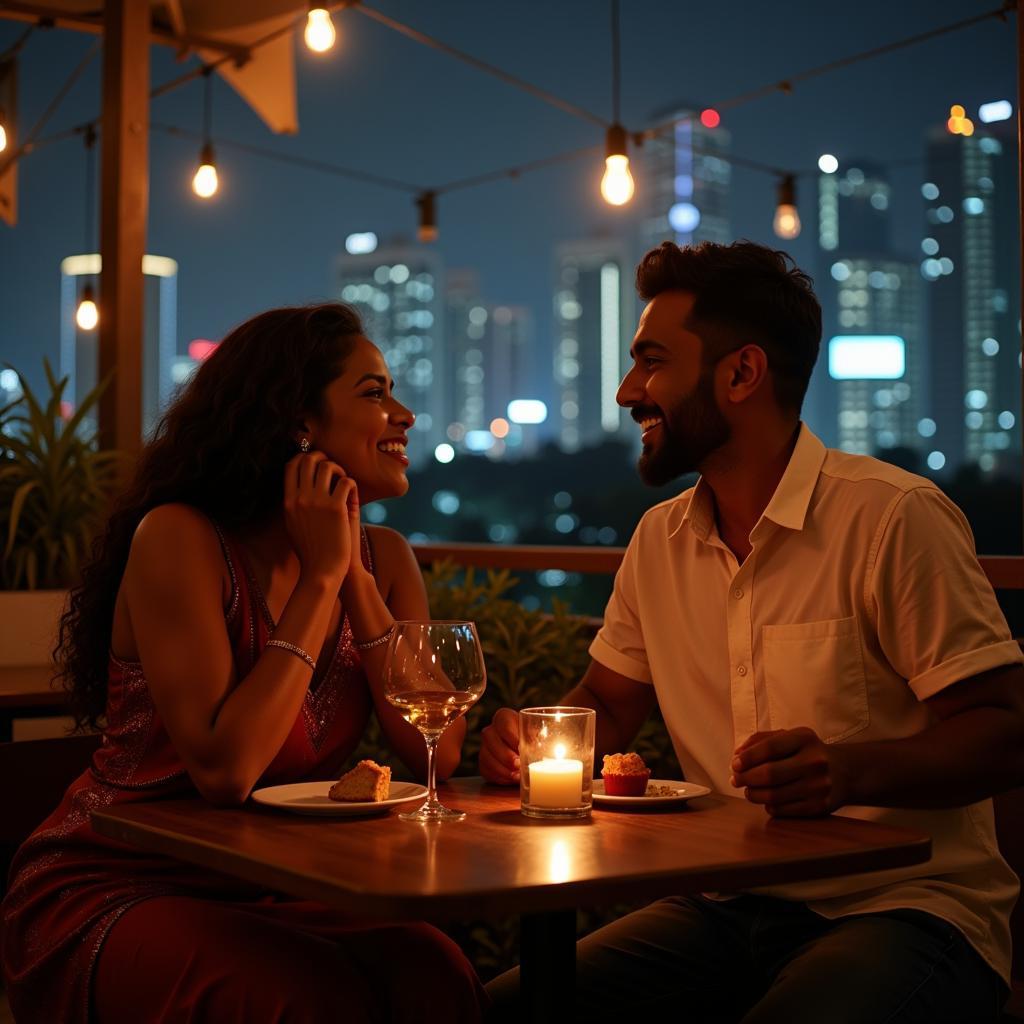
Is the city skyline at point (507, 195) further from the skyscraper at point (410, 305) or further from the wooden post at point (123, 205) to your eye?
the wooden post at point (123, 205)

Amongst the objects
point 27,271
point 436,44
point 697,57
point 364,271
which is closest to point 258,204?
point 364,271

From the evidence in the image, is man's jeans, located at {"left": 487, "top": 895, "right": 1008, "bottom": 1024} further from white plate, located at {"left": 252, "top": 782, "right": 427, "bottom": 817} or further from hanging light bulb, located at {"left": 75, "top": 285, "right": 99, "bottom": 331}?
hanging light bulb, located at {"left": 75, "top": 285, "right": 99, "bottom": 331}

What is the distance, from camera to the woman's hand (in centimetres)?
206

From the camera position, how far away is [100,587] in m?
2.21

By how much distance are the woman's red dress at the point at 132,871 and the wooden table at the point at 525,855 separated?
16 cm

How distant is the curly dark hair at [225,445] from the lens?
2.19m

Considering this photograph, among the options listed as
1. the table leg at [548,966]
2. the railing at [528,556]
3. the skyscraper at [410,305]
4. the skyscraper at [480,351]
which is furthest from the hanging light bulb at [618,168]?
the skyscraper at [480,351]

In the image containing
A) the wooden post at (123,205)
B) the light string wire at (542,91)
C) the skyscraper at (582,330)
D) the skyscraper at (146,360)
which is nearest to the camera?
→ the skyscraper at (146,360)

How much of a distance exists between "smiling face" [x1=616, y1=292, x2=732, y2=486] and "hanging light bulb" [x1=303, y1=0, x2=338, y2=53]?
132 inches


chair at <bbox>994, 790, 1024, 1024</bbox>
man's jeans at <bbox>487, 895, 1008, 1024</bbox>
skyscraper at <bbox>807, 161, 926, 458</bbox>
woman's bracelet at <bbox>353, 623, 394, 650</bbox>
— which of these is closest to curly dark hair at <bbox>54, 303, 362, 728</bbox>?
woman's bracelet at <bbox>353, 623, 394, 650</bbox>

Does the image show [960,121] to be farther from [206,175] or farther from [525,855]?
[206,175]

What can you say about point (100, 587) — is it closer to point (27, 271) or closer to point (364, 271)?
point (27, 271)

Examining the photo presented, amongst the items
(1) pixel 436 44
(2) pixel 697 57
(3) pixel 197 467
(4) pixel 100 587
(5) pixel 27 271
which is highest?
(2) pixel 697 57

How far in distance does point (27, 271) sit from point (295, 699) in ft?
82.5
